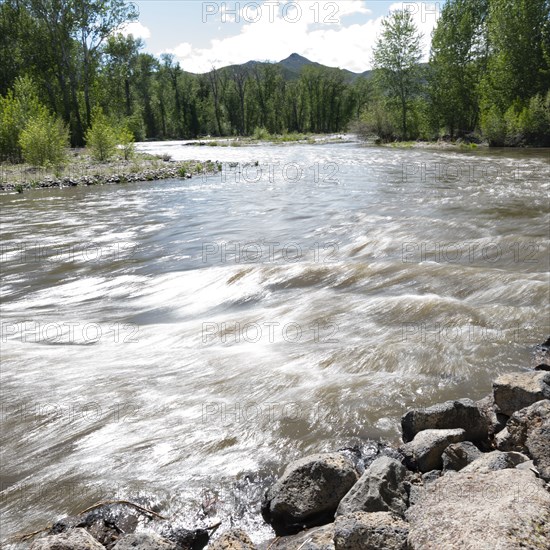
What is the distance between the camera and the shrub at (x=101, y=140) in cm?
2984

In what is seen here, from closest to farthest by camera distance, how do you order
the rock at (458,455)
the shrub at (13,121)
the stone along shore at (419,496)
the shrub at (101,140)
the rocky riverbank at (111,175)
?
the stone along shore at (419,496), the rock at (458,455), the rocky riverbank at (111,175), the shrub at (101,140), the shrub at (13,121)

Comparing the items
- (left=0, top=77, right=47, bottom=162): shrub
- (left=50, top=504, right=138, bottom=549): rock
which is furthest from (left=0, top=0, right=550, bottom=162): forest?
(left=50, top=504, right=138, bottom=549): rock

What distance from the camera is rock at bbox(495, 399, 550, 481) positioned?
11.7ft

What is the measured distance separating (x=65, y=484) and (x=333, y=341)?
3.67 meters

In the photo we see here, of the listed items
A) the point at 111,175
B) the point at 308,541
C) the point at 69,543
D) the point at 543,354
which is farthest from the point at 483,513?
the point at 111,175

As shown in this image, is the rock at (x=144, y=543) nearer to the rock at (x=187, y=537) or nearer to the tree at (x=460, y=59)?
the rock at (x=187, y=537)

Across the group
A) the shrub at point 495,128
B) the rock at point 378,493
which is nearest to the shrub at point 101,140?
the shrub at point 495,128

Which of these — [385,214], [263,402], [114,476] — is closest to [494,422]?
[263,402]

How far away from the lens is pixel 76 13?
44062 millimetres

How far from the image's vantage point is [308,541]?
3.12 m

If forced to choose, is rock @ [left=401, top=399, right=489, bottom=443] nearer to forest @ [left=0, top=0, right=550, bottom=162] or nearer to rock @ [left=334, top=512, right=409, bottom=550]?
rock @ [left=334, top=512, right=409, bottom=550]

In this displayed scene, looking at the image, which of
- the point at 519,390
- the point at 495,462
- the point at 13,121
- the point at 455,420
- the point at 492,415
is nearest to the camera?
the point at 495,462

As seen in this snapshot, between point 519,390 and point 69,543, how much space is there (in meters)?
3.64

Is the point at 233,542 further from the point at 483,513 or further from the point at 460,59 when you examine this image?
the point at 460,59
